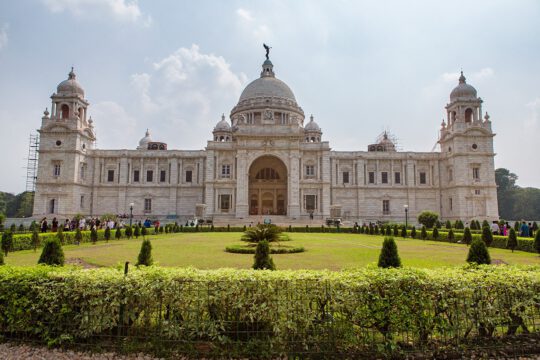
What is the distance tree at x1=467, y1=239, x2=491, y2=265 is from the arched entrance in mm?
42240

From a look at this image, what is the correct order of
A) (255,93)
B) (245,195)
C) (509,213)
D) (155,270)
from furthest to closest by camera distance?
(509,213) → (255,93) → (245,195) → (155,270)

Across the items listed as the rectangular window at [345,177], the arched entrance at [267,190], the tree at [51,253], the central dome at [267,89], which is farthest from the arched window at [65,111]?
the tree at [51,253]

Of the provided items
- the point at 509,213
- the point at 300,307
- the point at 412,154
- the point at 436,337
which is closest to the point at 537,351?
the point at 436,337

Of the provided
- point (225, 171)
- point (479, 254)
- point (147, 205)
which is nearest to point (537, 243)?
point (479, 254)

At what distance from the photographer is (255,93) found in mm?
59062

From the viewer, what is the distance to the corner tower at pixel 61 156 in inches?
1775

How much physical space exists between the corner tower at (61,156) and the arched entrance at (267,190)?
71.4ft

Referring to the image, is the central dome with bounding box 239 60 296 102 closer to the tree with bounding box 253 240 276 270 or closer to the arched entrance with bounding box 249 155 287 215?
the arched entrance with bounding box 249 155 287 215

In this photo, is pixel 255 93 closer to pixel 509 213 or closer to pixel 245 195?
pixel 245 195

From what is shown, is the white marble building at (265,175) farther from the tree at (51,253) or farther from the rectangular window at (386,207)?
the tree at (51,253)

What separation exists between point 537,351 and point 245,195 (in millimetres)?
41085

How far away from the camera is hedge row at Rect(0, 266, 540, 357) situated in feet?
18.7

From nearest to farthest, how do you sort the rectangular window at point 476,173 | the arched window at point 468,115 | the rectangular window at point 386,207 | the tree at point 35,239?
the tree at point 35,239
the rectangular window at point 476,173
the arched window at point 468,115
the rectangular window at point 386,207

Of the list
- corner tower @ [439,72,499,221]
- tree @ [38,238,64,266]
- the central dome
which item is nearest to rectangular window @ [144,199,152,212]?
the central dome
